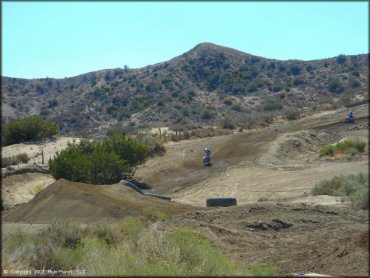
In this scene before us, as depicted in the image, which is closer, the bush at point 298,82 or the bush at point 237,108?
the bush at point 237,108

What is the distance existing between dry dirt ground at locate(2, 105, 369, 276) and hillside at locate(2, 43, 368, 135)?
49.4 feet

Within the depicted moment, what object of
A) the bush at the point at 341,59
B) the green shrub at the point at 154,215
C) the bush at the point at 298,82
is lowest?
the green shrub at the point at 154,215

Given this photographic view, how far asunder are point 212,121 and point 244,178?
48503 millimetres

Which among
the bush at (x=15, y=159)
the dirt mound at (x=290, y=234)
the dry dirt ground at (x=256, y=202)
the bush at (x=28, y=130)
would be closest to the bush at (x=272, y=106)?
the dry dirt ground at (x=256, y=202)

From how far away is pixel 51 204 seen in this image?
26.0m

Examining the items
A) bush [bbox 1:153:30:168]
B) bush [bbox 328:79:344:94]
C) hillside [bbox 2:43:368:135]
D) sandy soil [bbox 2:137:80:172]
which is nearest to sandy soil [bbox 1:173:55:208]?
bush [bbox 1:153:30:168]

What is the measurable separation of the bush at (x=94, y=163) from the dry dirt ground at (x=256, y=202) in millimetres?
2257

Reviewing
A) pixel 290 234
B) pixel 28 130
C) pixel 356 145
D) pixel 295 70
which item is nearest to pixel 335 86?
pixel 295 70

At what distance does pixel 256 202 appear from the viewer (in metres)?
30.9

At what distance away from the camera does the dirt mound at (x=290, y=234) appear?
15.5 metres

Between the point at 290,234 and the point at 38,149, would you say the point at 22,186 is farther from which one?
the point at 290,234

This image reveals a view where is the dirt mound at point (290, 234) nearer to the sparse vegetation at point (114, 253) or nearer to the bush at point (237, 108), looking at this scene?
the sparse vegetation at point (114, 253)

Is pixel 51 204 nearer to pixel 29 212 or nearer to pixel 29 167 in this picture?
pixel 29 212

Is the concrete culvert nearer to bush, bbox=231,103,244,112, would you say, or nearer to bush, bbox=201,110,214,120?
bush, bbox=201,110,214,120
